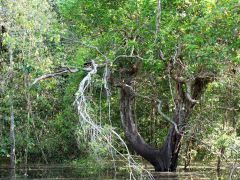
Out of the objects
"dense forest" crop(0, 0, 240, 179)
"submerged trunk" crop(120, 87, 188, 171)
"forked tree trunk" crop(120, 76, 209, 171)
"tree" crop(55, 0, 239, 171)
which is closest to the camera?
"dense forest" crop(0, 0, 240, 179)

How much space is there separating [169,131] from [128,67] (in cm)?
260

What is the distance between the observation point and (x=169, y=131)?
1677 cm

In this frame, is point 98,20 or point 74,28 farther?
point 74,28

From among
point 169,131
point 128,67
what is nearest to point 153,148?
point 169,131

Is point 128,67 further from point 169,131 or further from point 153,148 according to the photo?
point 153,148

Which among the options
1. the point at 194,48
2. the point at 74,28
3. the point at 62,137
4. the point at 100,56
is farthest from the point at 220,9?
the point at 62,137

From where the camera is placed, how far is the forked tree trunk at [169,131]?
16.3 m

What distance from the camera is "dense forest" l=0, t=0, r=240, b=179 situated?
470 inches

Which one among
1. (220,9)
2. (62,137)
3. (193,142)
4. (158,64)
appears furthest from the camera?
(62,137)

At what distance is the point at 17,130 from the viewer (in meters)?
20.7

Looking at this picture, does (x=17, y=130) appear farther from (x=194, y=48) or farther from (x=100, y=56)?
(x=194, y=48)

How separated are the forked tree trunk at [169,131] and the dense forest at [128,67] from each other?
0.03m

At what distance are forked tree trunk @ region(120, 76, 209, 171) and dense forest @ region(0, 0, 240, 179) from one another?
3cm

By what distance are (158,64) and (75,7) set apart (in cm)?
369
